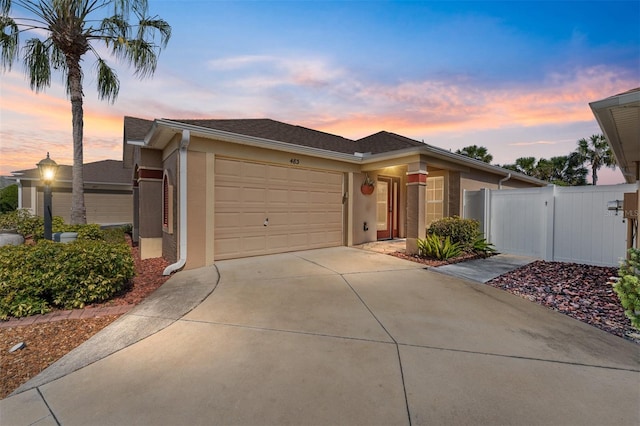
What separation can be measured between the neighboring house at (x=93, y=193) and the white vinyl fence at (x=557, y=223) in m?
19.9

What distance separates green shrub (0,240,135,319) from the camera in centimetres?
349

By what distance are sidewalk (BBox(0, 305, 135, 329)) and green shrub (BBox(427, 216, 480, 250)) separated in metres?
7.21

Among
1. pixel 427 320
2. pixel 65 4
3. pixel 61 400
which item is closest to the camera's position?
pixel 61 400

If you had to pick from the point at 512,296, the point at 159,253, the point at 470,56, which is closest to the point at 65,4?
the point at 159,253

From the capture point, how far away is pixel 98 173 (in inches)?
687

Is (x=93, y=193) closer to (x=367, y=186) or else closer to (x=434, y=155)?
(x=367, y=186)

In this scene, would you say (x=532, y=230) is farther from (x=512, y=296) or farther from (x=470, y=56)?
(x=470, y=56)

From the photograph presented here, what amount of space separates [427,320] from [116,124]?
1218cm

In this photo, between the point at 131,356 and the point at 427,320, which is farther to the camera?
the point at 427,320

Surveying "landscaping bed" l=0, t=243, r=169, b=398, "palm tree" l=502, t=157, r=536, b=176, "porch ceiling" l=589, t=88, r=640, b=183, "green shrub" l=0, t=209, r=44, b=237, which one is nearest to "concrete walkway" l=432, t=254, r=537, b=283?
"porch ceiling" l=589, t=88, r=640, b=183

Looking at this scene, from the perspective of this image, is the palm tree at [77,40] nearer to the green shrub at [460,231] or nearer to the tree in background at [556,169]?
the green shrub at [460,231]

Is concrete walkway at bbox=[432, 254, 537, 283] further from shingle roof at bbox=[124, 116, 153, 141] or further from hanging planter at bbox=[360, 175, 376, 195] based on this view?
shingle roof at bbox=[124, 116, 153, 141]

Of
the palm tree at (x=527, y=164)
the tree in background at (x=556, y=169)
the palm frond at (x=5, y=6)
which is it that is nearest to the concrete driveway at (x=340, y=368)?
the palm frond at (x=5, y=6)

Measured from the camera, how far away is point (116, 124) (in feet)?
33.4
